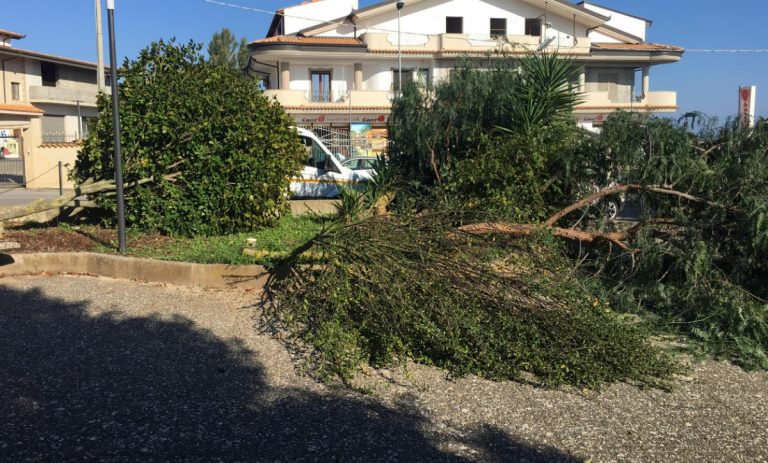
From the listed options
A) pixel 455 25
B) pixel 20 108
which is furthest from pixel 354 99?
pixel 20 108

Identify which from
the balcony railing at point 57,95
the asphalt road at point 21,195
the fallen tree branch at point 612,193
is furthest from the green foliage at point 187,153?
the balcony railing at point 57,95

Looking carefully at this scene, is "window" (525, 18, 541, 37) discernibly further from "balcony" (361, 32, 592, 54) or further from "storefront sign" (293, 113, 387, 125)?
"storefront sign" (293, 113, 387, 125)

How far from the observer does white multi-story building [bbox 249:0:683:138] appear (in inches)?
1385

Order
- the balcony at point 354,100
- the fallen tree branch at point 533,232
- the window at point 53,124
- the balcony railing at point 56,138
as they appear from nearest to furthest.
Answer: the fallen tree branch at point 533,232, the balcony railing at point 56,138, the balcony at point 354,100, the window at point 53,124

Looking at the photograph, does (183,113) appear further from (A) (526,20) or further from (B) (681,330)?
(A) (526,20)

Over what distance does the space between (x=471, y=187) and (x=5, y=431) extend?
266 inches

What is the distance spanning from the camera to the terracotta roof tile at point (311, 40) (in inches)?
1340

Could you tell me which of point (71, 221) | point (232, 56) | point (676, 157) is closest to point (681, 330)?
point (676, 157)

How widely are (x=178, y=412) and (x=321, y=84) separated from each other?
112ft

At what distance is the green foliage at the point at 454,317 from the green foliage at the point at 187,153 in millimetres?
3844

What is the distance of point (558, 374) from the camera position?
212 inches

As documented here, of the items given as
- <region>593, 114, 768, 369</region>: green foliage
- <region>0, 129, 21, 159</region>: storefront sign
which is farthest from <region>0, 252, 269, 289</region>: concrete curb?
<region>0, 129, 21, 159</region>: storefront sign

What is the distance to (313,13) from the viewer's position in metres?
39.0

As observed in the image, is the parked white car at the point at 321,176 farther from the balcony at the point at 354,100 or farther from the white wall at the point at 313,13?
the white wall at the point at 313,13
